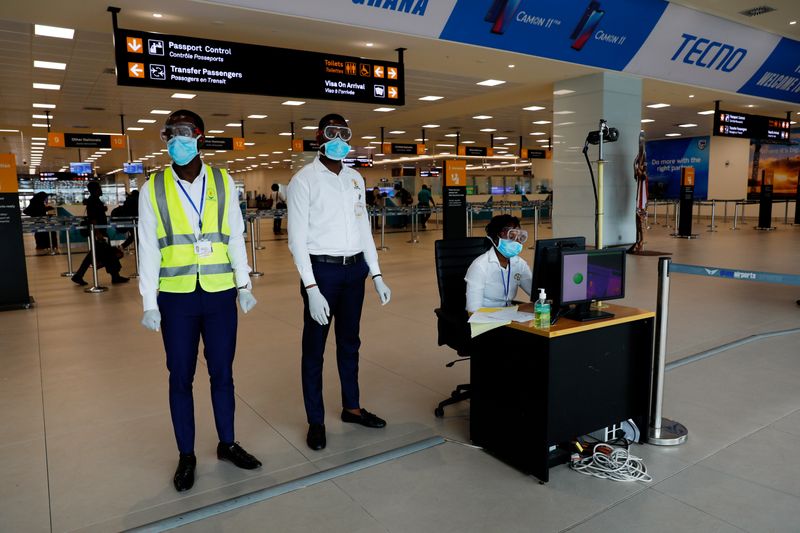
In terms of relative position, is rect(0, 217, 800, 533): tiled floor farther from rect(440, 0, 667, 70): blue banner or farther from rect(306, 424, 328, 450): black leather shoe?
rect(440, 0, 667, 70): blue banner

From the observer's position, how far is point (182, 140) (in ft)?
8.46

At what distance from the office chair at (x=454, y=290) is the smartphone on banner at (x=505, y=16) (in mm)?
5282

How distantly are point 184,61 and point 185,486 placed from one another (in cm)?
532

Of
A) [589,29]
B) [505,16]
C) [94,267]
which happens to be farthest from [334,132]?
[589,29]

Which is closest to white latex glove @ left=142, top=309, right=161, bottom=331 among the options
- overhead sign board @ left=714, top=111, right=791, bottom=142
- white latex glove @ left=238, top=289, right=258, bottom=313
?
white latex glove @ left=238, top=289, right=258, bottom=313

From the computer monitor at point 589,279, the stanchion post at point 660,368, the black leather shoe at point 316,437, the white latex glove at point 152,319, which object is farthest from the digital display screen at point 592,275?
the white latex glove at point 152,319

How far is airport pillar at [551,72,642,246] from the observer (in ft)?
35.6

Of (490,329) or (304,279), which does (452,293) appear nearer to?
(490,329)

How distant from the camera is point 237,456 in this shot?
2.83 metres

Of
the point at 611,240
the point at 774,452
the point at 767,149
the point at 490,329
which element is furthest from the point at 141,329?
the point at 767,149

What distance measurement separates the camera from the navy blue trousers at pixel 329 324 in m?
2.98

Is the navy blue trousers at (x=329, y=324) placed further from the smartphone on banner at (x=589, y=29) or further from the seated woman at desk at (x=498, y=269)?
the smartphone on banner at (x=589, y=29)

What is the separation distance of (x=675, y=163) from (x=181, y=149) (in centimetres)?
2543

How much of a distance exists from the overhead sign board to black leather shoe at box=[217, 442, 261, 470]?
13.7 metres
